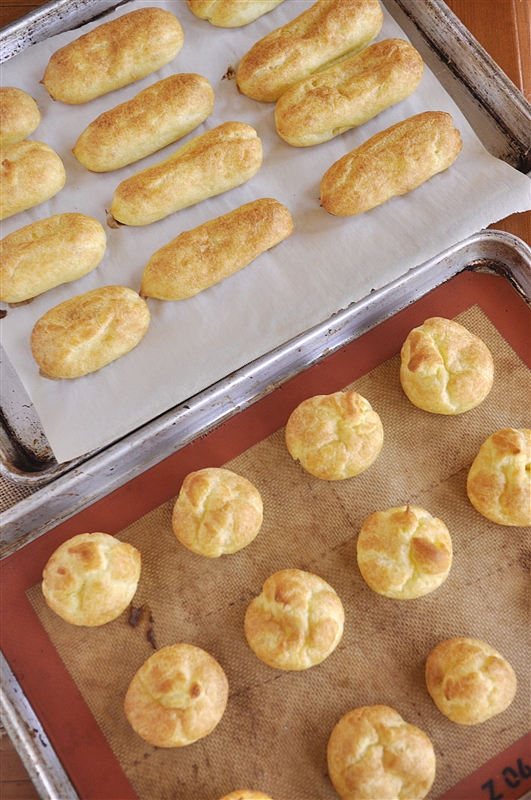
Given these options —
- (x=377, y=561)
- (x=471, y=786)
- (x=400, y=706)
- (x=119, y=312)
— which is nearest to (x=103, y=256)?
(x=119, y=312)

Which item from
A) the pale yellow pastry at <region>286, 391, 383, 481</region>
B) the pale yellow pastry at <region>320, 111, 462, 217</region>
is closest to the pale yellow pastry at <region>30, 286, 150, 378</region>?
Answer: the pale yellow pastry at <region>286, 391, 383, 481</region>

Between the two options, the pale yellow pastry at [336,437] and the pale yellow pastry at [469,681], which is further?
the pale yellow pastry at [336,437]

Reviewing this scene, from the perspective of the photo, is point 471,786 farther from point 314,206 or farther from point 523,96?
point 523,96

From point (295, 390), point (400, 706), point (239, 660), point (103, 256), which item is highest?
point (103, 256)

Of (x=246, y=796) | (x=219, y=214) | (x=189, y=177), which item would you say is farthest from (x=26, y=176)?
(x=246, y=796)

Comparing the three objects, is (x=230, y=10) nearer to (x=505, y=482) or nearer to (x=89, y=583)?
(x=505, y=482)

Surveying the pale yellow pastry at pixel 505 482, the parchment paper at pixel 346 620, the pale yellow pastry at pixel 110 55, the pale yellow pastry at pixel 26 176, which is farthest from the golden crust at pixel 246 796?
the pale yellow pastry at pixel 110 55

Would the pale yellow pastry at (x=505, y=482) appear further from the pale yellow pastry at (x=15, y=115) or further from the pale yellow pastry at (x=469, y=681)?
the pale yellow pastry at (x=15, y=115)
